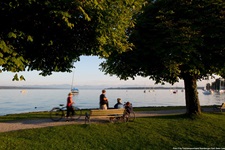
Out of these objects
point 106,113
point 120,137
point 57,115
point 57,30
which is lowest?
point 120,137

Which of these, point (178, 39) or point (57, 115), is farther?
point (57, 115)

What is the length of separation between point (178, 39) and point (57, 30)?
309 inches

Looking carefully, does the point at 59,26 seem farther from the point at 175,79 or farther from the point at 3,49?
the point at 175,79

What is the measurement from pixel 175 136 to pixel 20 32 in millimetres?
9958

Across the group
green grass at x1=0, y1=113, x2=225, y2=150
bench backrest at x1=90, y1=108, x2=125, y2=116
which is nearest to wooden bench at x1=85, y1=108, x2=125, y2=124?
bench backrest at x1=90, y1=108, x2=125, y2=116

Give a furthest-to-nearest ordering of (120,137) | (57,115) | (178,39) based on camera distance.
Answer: (57,115), (178,39), (120,137)

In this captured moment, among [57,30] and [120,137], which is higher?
[57,30]

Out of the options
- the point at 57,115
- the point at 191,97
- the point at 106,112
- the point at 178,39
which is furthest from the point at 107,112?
the point at 191,97

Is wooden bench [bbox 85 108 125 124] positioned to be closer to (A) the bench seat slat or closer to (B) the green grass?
(A) the bench seat slat

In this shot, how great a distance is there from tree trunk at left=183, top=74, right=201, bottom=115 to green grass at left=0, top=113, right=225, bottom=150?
264 centimetres

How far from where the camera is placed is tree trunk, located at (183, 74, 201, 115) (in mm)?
20844

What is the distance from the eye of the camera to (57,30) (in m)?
12.5

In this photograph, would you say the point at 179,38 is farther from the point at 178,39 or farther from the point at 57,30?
the point at 57,30

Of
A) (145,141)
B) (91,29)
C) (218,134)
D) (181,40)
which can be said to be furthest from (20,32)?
(218,134)
